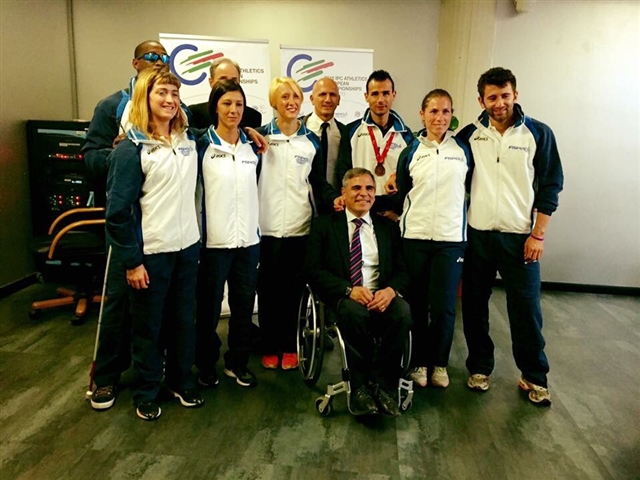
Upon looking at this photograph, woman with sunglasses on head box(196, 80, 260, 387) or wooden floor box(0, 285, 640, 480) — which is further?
woman with sunglasses on head box(196, 80, 260, 387)

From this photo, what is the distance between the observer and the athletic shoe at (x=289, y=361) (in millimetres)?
2890

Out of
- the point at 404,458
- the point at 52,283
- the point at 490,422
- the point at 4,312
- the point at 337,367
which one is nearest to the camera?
the point at 404,458

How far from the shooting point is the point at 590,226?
4551mm

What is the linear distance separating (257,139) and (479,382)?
5.67 ft

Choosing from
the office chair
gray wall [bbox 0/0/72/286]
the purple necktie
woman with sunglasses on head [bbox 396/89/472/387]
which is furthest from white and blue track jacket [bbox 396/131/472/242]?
gray wall [bbox 0/0/72/286]

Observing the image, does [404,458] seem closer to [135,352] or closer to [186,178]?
[135,352]

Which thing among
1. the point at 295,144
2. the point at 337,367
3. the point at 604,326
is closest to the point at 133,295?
the point at 295,144

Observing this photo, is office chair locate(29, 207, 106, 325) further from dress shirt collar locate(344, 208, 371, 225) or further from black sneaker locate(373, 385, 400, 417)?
black sneaker locate(373, 385, 400, 417)

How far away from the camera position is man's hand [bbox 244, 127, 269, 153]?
249 centimetres

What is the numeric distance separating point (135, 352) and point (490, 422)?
1699 millimetres

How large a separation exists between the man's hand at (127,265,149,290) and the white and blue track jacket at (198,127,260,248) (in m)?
0.34

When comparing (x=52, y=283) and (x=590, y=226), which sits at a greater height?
(x=590, y=226)

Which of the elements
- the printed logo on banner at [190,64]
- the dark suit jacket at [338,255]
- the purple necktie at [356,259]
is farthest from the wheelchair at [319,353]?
the printed logo on banner at [190,64]

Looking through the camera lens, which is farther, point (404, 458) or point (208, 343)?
point (208, 343)
